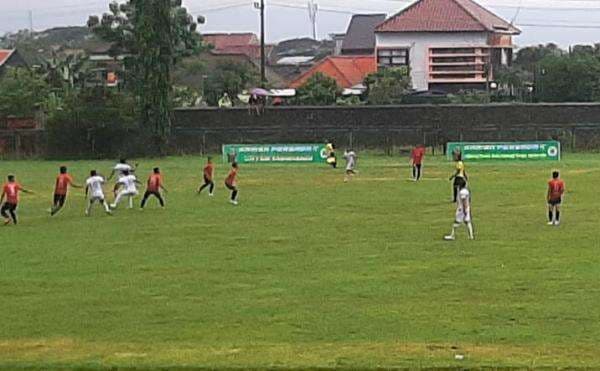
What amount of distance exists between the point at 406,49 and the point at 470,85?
646 centimetres

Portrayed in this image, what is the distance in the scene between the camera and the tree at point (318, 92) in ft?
305

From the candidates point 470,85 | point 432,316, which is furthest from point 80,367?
point 470,85

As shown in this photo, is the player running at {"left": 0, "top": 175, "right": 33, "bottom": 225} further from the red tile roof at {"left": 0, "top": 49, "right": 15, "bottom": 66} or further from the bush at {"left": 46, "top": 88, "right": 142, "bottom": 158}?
the red tile roof at {"left": 0, "top": 49, "right": 15, "bottom": 66}

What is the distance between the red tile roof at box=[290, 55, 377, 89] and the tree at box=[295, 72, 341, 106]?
36.9 ft

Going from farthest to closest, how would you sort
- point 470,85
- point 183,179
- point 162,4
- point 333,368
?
point 470,85
point 162,4
point 183,179
point 333,368

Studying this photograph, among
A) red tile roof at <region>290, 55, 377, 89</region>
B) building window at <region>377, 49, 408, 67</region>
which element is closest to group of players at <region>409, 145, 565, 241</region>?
red tile roof at <region>290, 55, 377, 89</region>

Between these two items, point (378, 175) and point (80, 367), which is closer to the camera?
point (80, 367)

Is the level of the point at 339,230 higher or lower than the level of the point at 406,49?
lower

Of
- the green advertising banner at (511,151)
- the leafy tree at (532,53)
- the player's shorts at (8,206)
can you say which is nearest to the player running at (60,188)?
the player's shorts at (8,206)

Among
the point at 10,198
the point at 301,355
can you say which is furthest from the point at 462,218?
the point at 301,355

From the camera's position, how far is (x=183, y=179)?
180 feet

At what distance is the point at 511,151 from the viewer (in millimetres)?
67312

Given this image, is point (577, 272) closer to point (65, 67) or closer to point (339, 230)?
point (339, 230)

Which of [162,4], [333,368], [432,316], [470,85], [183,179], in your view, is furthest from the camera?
[470,85]
